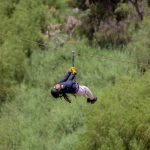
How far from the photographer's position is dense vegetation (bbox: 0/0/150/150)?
21.2 metres

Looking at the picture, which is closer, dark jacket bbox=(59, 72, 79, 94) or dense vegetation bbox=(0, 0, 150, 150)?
dark jacket bbox=(59, 72, 79, 94)

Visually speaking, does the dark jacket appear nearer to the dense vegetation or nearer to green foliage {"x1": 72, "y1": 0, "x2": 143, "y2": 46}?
the dense vegetation

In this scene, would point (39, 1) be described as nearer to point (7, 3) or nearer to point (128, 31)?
point (7, 3)

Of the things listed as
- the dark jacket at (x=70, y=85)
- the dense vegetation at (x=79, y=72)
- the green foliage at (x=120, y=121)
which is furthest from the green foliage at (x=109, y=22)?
the dark jacket at (x=70, y=85)

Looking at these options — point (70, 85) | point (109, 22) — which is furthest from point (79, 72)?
point (70, 85)

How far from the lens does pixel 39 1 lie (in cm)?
3559

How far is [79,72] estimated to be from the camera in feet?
96.4

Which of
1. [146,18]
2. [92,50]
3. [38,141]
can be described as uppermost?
[146,18]

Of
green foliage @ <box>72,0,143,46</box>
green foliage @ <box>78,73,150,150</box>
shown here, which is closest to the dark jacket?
green foliage @ <box>78,73,150,150</box>

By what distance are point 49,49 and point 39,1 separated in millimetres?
4570

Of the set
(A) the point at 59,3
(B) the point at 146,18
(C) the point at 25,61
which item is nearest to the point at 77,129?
(C) the point at 25,61

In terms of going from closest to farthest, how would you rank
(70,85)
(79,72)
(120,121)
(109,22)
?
(70,85) < (120,121) < (79,72) < (109,22)

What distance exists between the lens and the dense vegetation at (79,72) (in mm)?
21219

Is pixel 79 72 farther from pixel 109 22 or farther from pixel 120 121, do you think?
pixel 120 121
